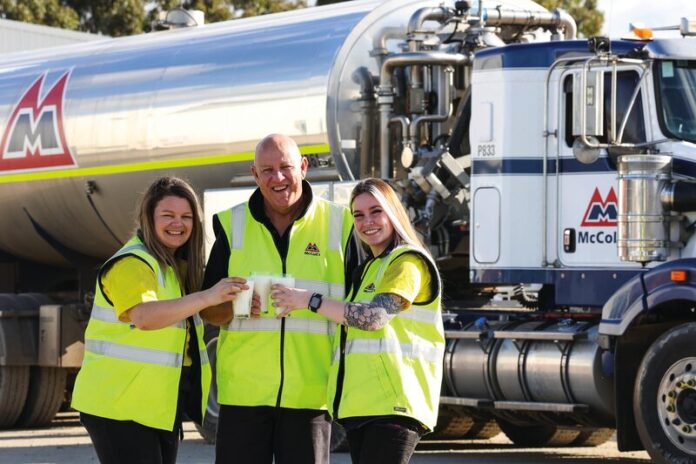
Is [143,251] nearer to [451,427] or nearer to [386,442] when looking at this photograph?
[386,442]

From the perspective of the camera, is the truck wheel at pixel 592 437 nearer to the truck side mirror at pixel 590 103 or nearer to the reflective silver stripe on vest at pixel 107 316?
the truck side mirror at pixel 590 103

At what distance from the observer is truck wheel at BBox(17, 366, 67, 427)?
1558 cm

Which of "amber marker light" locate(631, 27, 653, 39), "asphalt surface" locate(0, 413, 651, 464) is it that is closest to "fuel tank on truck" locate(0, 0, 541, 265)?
"asphalt surface" locate(0, 413, 651, 464)

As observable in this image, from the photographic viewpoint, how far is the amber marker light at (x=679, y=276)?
1047cm

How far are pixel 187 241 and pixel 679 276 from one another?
16.6 feet

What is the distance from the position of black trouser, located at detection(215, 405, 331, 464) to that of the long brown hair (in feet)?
1.74

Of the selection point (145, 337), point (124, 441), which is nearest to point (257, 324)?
point (145, 337)

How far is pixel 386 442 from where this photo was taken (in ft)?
19.2

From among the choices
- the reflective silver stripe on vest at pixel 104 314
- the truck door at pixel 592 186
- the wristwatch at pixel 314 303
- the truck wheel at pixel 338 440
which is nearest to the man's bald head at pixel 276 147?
the wristwatch at pixel 314 303

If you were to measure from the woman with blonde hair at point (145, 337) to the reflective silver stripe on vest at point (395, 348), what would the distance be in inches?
23.6

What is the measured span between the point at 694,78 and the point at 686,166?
0.66 metres

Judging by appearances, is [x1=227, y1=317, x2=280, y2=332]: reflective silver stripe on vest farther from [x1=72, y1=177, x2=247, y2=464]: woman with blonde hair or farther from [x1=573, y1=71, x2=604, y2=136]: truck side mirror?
[x1=573, y1=71, x2=604, y2=136]: truck side mirror

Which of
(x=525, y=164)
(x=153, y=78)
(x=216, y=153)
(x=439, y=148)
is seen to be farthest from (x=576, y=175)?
(x=153, y=78)

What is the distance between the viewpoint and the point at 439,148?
12734mm
